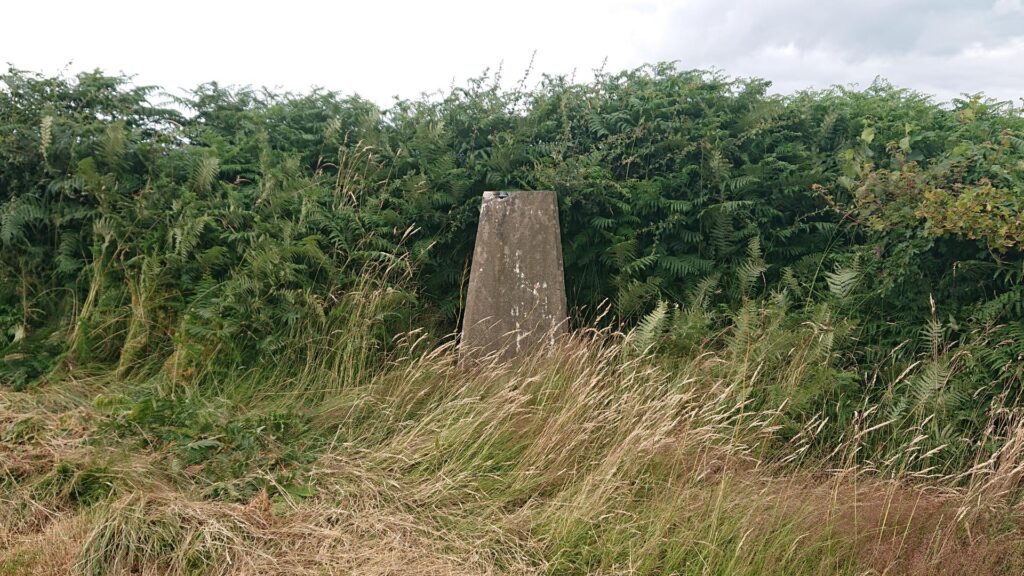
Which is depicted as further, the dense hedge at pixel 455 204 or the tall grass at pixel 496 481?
the dense hedge at pixel 455 204

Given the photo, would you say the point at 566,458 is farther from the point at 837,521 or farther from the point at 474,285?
the point at 474,285

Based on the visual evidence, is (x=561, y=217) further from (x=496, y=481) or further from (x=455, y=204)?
(x=496, y=481)

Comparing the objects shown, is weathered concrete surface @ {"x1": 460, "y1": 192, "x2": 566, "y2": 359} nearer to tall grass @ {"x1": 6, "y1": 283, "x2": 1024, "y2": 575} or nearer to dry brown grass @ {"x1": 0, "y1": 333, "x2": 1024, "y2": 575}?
tall grass @ {"x1": 6, "y1": 283, "x2": 1024, "y2": 575}

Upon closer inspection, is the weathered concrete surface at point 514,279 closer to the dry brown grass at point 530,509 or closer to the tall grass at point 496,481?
the tall grass at point 496,481

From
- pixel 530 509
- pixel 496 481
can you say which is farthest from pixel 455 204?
pixel 530 509

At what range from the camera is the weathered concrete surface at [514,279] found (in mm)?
5602

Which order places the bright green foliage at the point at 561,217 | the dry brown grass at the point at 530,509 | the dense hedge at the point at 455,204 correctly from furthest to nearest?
the dense hedge at the point at 455,204
the bright green foliage at the point at 561,217
the dry brown grass at the point at 530,509

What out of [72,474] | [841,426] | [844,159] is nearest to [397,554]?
[72,474]

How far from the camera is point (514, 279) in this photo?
5.65m

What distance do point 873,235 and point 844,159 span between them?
0.91m

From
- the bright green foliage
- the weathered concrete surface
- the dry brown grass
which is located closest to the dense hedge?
the bright green foliage

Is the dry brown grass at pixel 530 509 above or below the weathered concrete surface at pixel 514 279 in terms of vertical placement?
below

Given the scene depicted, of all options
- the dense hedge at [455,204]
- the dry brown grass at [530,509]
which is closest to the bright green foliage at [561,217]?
the dense hedge at [455,204]

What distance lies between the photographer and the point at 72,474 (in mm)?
4129
